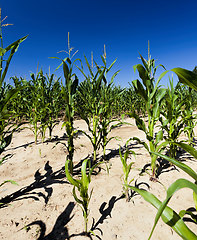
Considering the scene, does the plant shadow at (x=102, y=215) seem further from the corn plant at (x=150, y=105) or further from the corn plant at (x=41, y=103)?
the corn plant at (x=41, y=103)

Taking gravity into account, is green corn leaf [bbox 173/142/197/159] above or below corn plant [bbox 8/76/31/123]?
→ below

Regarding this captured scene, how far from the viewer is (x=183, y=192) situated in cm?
143

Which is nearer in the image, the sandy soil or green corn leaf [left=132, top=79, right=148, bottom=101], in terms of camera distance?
the sandy soil

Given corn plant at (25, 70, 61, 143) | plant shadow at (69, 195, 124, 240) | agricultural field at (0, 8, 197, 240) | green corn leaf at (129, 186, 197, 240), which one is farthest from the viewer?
corn plant at (25, 70, 61, 143)

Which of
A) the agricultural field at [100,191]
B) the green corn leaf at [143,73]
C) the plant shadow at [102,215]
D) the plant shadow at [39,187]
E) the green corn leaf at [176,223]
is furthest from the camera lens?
the green corn leaf at [143,73]

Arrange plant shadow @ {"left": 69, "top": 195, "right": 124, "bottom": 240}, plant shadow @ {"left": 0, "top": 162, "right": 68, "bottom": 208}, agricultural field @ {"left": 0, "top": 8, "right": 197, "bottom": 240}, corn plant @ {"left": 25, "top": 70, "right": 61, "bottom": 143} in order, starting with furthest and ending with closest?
corn plant @ {"left": 25, "top": 70, "right": 61, "bottom": 143} < plant shadow @ {"left": 0, "top": 162, "right": 68, "bottom": 208} < plant shadow @ {"left": 69, "top": 195, "right": 124, "bottom": 240} < agricultural field @ {"left": 0, "top": 8, "right": 197, "bottom": 240}

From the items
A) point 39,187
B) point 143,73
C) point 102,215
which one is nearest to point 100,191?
point 102,215

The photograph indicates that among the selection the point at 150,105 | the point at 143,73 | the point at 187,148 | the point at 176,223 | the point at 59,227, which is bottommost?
the point at 59,227

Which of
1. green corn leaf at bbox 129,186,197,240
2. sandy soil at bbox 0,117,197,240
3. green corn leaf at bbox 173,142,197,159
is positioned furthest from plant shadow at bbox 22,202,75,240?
green corn leaf at bbox 173,142,197,159

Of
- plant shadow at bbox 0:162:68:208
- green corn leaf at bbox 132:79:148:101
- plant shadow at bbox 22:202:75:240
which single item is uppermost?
green corn leaf at bbox 132:79:148:101

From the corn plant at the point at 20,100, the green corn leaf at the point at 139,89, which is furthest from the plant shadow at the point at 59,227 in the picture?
the corn plant at the point at 20,100

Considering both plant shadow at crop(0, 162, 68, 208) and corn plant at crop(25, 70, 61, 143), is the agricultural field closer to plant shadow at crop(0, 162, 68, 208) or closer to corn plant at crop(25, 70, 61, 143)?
plant shadow at crop(0, 162, 68, 208)

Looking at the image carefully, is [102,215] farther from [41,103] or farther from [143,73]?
[41,103]

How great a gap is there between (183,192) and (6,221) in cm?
168
